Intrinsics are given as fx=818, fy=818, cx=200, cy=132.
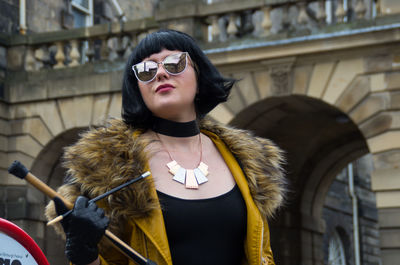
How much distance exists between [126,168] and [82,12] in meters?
13.8

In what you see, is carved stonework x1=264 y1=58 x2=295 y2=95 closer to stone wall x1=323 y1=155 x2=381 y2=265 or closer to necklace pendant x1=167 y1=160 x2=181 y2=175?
necklace pendant x1=167 y1=160 x2=181 y2=175

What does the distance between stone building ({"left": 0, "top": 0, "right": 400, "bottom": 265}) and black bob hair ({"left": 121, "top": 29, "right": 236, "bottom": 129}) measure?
7.91 metres

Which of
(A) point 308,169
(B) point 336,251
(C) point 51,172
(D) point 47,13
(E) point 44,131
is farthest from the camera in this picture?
(B) point 336,251

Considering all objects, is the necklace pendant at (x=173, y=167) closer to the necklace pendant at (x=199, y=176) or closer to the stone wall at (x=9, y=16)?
the necklace pendant at (x=199, y=176)

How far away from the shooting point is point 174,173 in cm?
305

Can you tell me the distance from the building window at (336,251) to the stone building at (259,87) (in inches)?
181

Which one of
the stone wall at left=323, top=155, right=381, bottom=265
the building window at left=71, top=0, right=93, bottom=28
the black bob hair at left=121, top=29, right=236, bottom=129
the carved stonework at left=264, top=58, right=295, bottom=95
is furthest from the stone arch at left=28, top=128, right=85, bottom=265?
the black bob hair at left=121, top=29, right=236, bottom=129

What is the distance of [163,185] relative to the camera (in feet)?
9.86

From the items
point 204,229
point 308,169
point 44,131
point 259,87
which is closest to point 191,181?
point 204,229

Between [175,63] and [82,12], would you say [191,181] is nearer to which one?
[175,63]

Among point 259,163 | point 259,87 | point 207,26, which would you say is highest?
point 207,26

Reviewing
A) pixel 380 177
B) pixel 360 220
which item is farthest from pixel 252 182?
pixel 360 220

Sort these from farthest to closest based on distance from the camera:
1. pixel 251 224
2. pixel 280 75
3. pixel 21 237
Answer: pixel 280 75 → pixel 251 224 → pixel 21 237

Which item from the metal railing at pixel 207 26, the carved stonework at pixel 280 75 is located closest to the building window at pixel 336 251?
the metal railing at pixel 207 26
